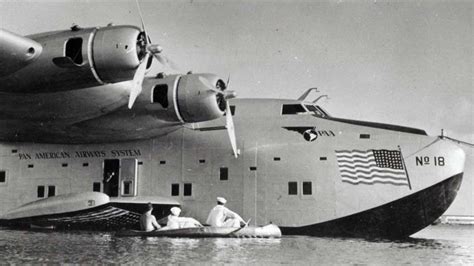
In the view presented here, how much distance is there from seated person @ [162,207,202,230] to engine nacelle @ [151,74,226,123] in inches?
88.2

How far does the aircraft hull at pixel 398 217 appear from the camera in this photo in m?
13.0

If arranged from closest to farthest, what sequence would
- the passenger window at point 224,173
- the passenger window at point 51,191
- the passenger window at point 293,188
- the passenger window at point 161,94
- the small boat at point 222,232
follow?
1. the small boat at point 222,232
2. the passenger window at point 161,94
3. the passenger window at point 293,188
4. the passenger window at point 224,173
5. the passenger window at point 51,191

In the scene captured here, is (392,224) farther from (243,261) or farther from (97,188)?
(97,188)

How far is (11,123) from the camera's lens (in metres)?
14.0

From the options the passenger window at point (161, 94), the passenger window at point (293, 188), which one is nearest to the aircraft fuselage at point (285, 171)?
the passenger window at point (293, 188)

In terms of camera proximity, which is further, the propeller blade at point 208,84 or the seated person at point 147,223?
the seated person at point 147,223

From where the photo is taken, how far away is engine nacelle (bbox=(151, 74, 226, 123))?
1269cm

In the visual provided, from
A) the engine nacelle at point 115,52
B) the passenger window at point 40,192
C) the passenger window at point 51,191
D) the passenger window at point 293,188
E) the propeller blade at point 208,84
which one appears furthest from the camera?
the passenger window at point 40,192

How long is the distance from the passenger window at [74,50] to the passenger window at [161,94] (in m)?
2.76

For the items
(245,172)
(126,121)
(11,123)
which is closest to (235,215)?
(245,172)

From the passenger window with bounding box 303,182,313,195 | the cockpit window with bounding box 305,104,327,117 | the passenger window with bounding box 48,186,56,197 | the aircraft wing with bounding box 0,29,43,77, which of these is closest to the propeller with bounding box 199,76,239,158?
the passenger window with bounding box 303,182,313,195

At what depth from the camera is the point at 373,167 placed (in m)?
13.2

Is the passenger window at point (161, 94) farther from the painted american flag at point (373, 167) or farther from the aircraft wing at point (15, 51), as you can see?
the painted american flag at point (373, 167)

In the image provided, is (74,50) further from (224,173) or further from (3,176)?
(3,176)
